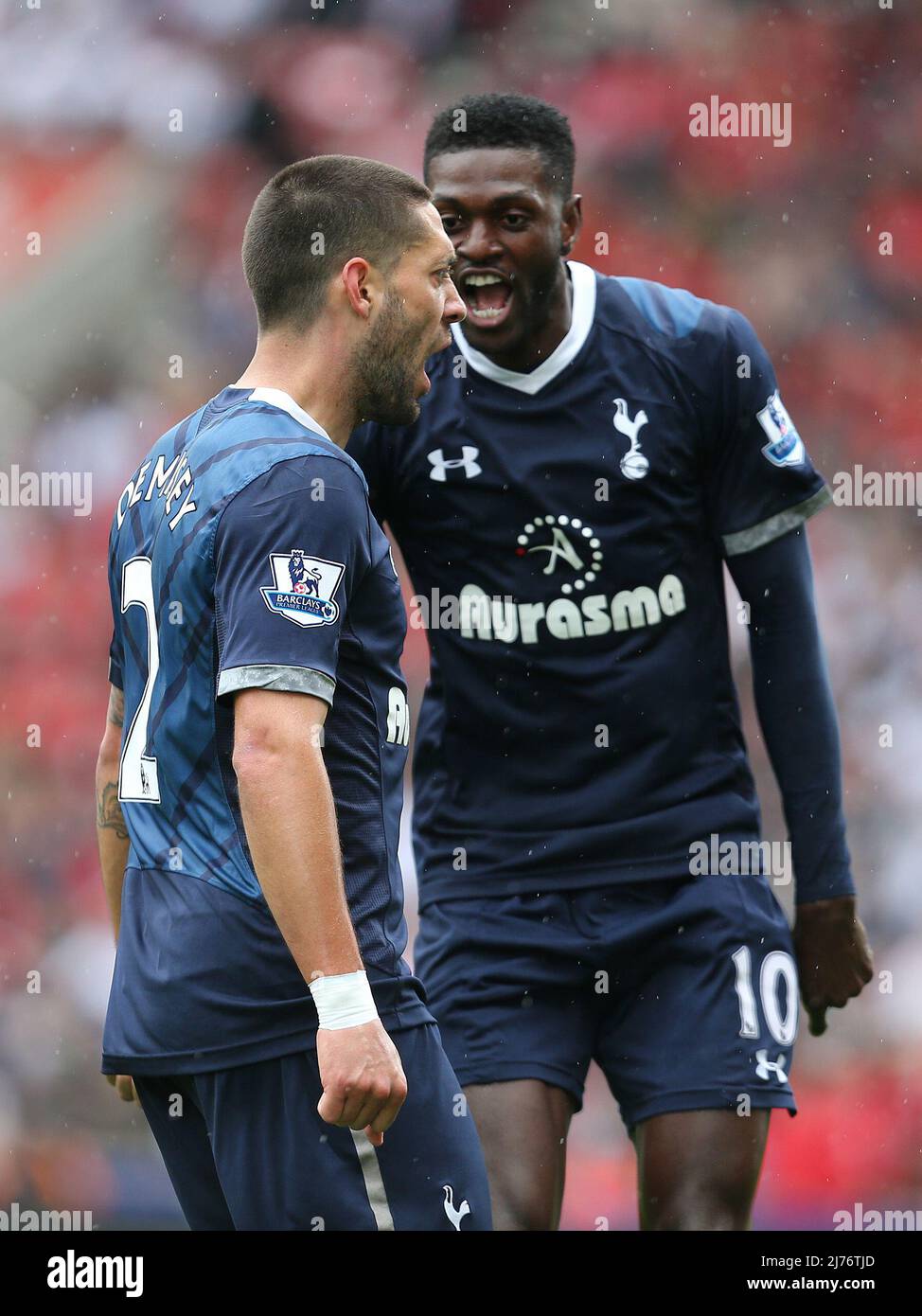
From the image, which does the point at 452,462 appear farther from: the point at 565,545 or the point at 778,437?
the point at 778,437

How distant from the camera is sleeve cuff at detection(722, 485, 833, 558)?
3.18 m

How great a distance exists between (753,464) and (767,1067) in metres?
1.02

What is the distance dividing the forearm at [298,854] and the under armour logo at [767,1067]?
3.82ft

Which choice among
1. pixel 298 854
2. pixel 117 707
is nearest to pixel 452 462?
pixel 117 707

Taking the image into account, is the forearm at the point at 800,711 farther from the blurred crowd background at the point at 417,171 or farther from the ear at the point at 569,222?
the blurred crowd background at the point at 417,171

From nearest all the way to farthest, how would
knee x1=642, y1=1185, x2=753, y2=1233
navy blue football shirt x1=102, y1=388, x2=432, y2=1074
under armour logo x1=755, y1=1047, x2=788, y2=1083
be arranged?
navy blue football shirt x1=102, y1=388, x2=432, y2=1074 → knee x1=642, y1=1185, x2=753, y2=1233 → under armour logo x1=755, y1=1047, x2=788, y2=1083

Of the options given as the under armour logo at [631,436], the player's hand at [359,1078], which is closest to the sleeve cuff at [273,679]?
the player's hand at [359,1078]

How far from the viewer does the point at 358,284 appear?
250 cm

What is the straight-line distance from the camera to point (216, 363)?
662cm

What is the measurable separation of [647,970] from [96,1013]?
3206mm

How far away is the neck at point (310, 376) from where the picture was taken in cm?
246

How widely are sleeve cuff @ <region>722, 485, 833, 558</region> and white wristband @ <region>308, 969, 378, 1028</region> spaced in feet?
4.41

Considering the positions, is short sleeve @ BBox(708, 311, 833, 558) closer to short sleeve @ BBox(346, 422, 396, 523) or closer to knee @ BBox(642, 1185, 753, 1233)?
short sleeve @ BBox(346, 422, 396, 523)

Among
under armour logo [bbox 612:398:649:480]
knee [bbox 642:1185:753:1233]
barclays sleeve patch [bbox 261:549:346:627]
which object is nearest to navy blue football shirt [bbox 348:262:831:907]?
under armour logo [bbox 612:398:649:480]
